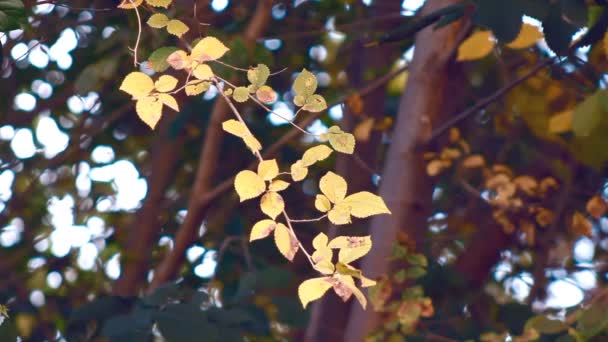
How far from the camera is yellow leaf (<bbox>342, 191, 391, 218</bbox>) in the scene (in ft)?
4.42

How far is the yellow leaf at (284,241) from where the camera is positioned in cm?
135

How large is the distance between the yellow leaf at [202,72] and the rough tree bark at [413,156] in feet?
4.17

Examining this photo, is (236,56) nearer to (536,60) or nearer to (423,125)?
(423,125)

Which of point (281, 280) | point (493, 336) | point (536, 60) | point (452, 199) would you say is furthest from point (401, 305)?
point (452, 199)

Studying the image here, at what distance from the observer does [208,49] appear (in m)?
1.37

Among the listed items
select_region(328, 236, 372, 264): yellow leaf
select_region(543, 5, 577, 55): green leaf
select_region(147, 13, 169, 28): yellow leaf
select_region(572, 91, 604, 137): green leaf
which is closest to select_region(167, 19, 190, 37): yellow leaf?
select_region(147, 13, 169, 28): yellow leaf

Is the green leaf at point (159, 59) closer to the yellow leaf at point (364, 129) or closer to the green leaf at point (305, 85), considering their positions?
the green leaf at point (305, 85)

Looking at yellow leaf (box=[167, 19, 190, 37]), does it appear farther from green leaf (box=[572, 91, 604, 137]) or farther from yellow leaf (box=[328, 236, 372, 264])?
green leaf (box=[572, 91, 604, 137])

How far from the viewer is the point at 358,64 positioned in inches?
132

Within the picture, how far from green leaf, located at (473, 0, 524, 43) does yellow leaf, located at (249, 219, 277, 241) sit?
635 millimetres

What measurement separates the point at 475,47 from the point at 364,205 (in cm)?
128

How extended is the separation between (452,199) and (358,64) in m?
0.67

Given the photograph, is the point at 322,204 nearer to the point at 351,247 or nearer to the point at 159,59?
the point at 351,247

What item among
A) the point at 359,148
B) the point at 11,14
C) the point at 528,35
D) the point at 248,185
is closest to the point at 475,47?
the point at 528,35
